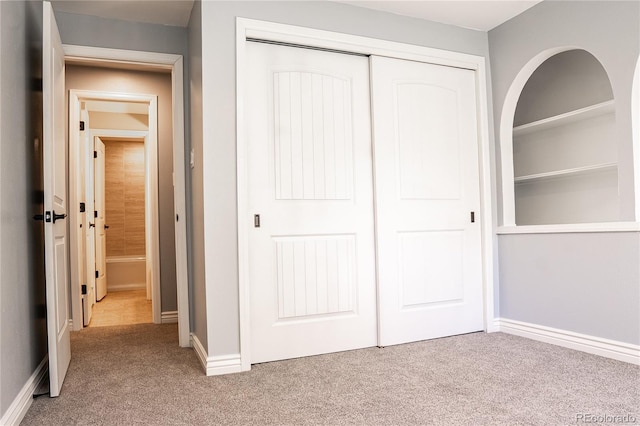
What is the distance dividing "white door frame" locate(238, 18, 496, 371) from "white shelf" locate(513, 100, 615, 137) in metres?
0.34

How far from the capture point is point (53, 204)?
2160mm

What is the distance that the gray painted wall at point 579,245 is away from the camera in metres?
2.42

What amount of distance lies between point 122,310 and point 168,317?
1026mm

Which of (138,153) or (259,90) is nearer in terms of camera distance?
(259,90)

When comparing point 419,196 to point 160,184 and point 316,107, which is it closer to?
point 316,107

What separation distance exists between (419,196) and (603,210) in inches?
56.8

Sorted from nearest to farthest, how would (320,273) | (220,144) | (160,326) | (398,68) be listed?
(220,144), (320,273), (398,68), (160,326)

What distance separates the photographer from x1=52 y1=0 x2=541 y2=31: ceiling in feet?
9.17

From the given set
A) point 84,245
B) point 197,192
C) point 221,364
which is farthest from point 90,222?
point 221,364

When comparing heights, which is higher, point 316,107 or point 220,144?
point 316,107

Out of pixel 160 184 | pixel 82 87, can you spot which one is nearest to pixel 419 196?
pixel 160 184

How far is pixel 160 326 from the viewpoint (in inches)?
147

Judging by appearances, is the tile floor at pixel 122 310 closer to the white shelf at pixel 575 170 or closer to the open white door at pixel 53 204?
the open white door at pixel 53 204

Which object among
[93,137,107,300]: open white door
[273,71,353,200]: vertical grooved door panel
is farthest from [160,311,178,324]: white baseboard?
[273,71,353,200]: vertical grooved door panel
